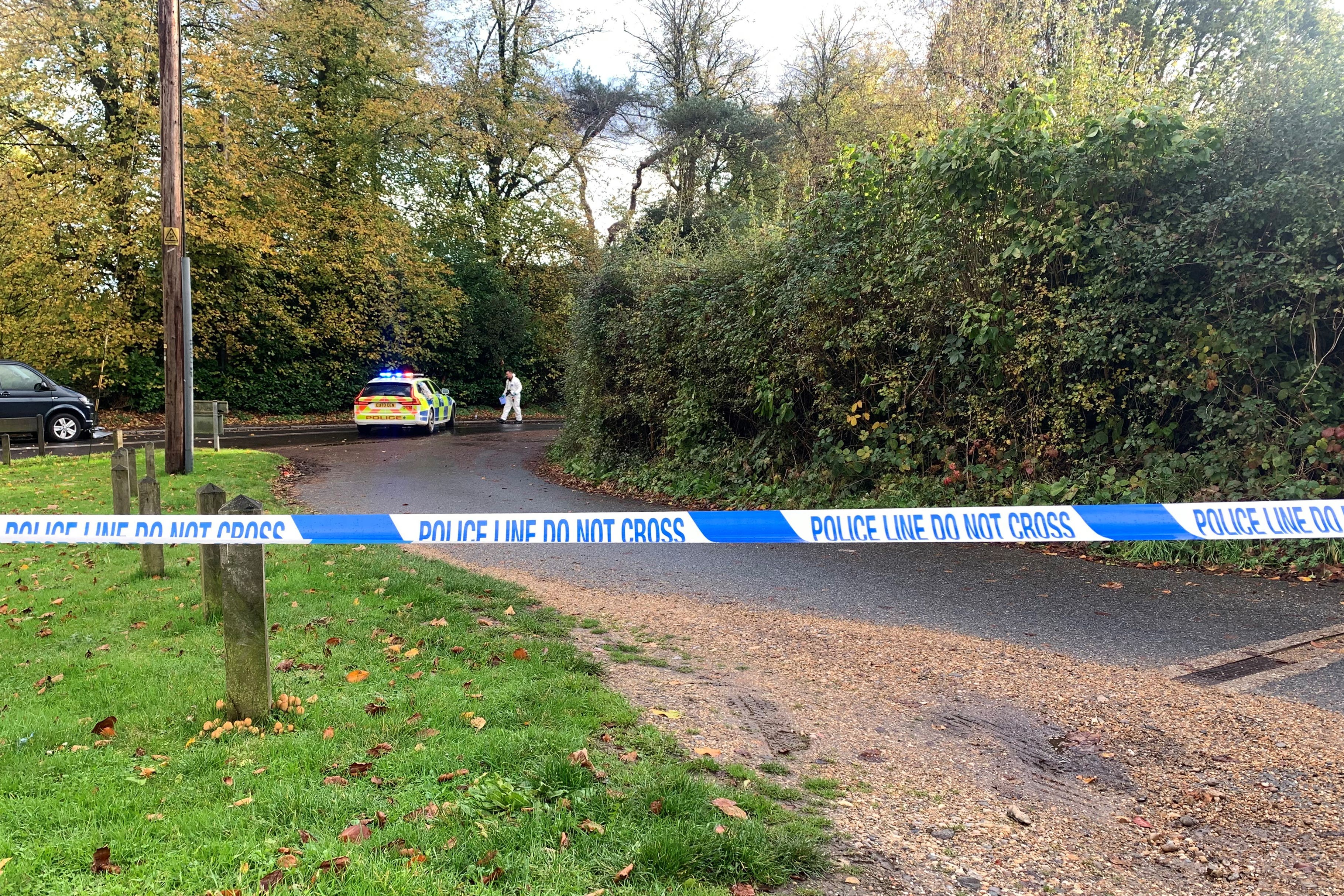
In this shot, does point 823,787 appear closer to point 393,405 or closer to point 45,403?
point 45,403

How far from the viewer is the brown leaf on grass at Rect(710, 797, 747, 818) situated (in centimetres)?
307

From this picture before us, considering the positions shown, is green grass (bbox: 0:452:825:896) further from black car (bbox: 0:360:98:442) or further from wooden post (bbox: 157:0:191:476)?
black car (bbox: 0:360:98:442)

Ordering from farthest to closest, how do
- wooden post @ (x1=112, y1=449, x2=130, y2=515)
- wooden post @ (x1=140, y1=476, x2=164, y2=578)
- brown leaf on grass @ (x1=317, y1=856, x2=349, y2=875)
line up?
wooden post @ (x1=112, y1=449, x2=130, y2=515)
wooden post @ (x1=140, y1=476, x2=164, y2=578)
brown leaf on grass @ (x1=317, y1=856, x2=349, y2=875)

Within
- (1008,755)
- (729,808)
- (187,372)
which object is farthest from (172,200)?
(1008,755)

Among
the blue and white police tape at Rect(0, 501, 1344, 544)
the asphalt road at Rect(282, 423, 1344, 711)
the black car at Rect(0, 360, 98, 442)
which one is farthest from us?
the black car at Rect(0, 360, 98, 442)

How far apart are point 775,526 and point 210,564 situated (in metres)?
3.25

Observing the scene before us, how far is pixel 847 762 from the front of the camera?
11.8 ft

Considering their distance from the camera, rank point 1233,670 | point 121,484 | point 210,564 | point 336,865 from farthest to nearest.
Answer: point 121,484 < point 210,564 < point 1233,670 < point 336,865

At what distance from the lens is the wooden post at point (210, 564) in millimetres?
4242

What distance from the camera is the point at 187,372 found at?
1223 centimetres

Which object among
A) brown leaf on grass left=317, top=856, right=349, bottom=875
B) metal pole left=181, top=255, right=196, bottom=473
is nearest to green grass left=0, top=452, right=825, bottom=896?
brown leaf on grass left=317, top=856, right=349, bottom=875

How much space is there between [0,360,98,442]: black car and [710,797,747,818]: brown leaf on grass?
66.0ft

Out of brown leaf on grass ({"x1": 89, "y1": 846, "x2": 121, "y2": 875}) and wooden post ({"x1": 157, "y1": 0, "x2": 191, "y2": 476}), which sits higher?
wooden post ({"x1": 157, "y1": 0, "x2": 191, "y2": 476})

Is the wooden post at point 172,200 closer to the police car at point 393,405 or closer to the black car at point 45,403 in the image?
the black car at point 45,403
